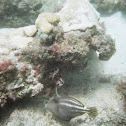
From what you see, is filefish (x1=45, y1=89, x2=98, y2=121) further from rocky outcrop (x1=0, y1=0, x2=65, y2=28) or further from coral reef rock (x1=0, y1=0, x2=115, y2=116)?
rocky outcrop (x1=0, y1=0, x2=65, y2=28)

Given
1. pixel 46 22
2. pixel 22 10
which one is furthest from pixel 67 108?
pixel 22 10

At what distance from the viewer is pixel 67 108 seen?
3.38 metres

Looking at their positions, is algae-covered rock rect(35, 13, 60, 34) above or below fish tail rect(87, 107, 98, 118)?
above

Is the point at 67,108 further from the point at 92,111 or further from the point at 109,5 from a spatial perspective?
the point at 109,5

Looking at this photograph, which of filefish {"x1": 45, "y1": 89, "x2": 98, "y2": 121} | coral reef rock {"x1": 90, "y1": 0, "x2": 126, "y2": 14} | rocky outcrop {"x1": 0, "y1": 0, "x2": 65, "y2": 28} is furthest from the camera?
coral reef rock {"x1": 90, "y1": 0, "x2": 126, "y2": 14}

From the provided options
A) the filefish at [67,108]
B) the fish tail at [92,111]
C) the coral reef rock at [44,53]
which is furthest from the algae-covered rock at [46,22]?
the fish tail at [92,111]

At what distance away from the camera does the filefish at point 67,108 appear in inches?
131

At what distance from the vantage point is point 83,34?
12.4 feet

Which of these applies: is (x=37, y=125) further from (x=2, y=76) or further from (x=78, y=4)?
(x=78, y=4)

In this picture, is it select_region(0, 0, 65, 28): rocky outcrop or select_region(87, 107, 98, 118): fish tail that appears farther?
select_region(0, 0, 65, 28): rocky outcrop

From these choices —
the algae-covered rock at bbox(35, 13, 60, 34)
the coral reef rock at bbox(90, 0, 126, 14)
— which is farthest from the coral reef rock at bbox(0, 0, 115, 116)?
the coral reef rock at bbox(90, 0, 126, 14)

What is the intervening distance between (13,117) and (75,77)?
207 centimetres

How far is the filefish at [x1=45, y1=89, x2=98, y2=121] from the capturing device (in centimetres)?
334

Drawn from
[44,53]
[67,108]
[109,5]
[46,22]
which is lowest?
[67,108]
